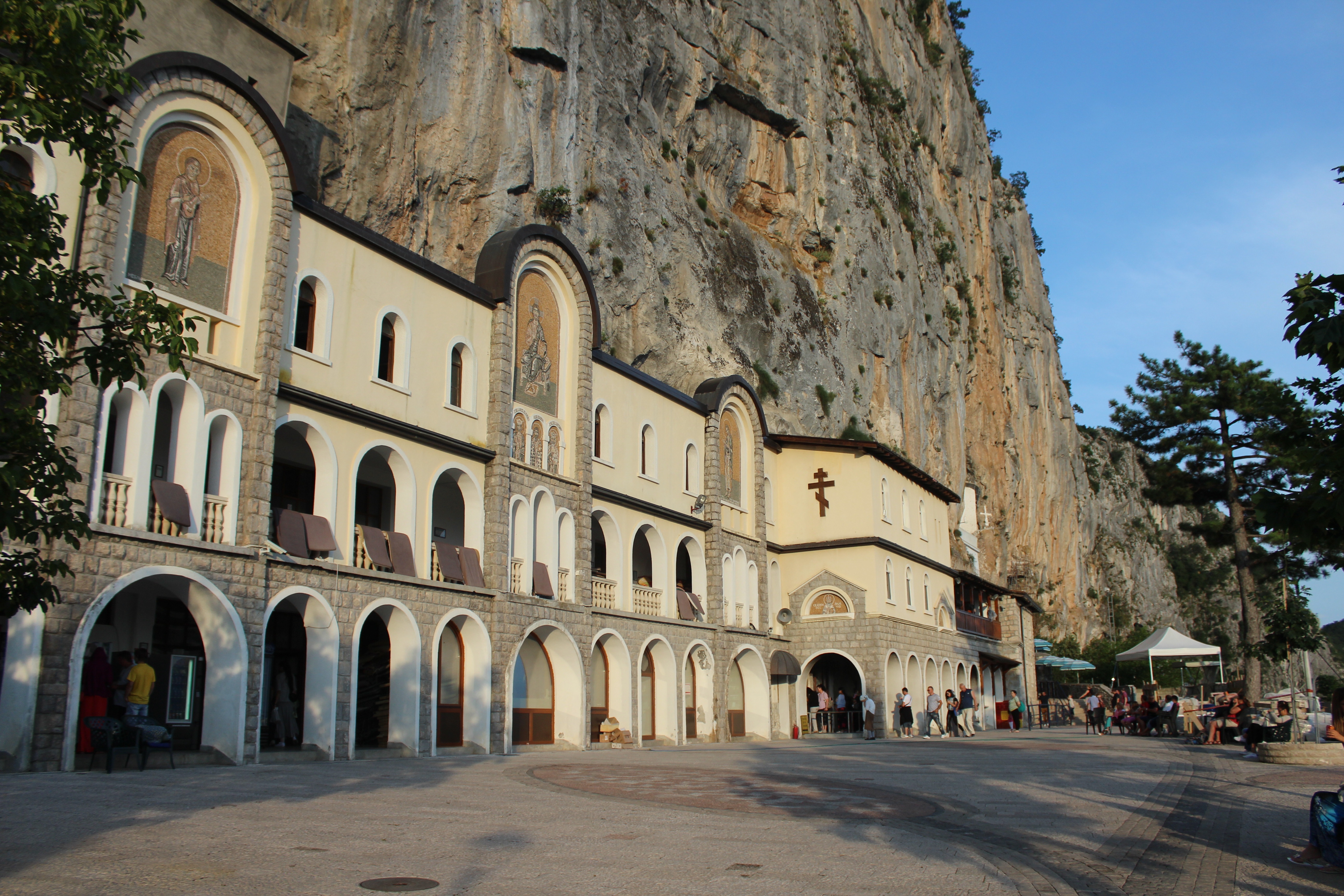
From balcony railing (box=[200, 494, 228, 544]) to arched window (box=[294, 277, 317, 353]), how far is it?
3762mm

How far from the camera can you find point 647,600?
1121 inches

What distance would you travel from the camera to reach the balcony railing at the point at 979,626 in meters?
43.3

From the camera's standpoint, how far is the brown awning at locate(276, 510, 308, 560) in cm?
1809

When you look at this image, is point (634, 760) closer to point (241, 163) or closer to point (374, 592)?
Answer: point (374, 592)

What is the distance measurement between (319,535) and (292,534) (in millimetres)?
464

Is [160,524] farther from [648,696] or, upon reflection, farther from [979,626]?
[979,626]

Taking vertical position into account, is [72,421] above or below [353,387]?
below

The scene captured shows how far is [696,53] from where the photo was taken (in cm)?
4572

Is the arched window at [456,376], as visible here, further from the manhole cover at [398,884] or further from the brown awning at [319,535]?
the manhole cover at [398,884]

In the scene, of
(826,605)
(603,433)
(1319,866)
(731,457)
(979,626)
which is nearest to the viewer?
(1319,866)

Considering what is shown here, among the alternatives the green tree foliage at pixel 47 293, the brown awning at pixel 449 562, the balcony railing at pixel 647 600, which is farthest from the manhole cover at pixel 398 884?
the balcony railing at pixel 647 600

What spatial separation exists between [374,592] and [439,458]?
3.51 meters

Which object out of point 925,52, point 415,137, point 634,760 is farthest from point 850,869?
point 925,52

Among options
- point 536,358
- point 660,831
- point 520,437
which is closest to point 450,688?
point 520,437
